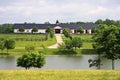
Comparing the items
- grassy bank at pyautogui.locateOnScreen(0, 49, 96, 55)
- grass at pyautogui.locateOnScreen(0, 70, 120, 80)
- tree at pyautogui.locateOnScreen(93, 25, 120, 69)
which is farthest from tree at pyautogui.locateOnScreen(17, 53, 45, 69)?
grassy bank at pyautogui.locateOnScreen(0, 49, 96, 55)

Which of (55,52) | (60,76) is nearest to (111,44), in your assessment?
(60,76)

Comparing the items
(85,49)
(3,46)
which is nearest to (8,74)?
(3,46)

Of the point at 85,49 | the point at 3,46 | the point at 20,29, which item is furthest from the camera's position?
the point at 20,29

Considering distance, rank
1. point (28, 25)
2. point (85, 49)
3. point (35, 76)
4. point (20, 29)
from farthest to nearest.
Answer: point (28, 25)
point (20, 29)
point (85, 49)
point (35, 76)

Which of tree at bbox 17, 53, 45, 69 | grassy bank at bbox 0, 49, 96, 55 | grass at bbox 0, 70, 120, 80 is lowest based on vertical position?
grassy bank at bbox 0, 49, 96, 55

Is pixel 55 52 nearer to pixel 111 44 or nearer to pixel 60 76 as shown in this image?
pixel 111 44

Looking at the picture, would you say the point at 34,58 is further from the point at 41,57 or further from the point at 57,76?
the point at 57,76

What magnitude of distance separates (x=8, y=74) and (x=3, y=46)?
166 ft

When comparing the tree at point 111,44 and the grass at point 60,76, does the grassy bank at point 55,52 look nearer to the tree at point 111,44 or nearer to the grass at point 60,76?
the tree at point 111,44

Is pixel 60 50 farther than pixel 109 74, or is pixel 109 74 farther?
pixel 60 50

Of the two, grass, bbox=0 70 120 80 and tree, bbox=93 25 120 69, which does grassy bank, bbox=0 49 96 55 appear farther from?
grass, bbox=0 70 120 80

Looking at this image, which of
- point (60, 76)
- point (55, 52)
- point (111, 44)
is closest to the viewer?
point (60, 76)

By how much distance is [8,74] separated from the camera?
15125 millimetres

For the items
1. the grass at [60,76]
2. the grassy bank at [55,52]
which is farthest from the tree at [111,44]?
the grassy bank at [55,52]
